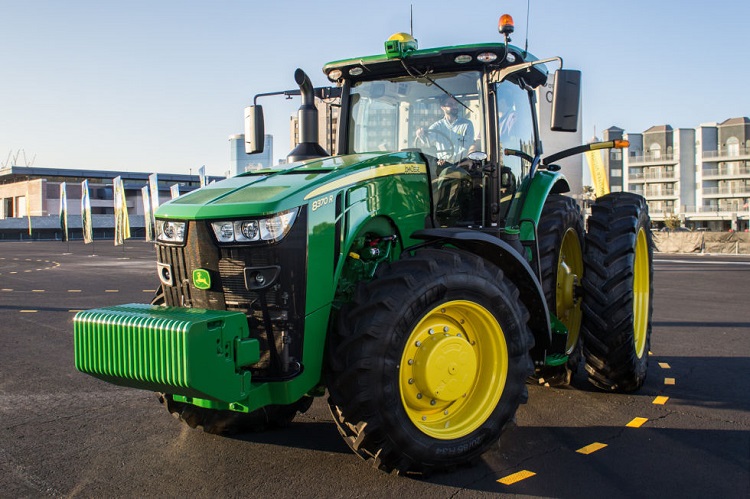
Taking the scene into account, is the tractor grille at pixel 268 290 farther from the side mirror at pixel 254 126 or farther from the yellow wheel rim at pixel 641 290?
the yellow wheel rim at pixel 641 290

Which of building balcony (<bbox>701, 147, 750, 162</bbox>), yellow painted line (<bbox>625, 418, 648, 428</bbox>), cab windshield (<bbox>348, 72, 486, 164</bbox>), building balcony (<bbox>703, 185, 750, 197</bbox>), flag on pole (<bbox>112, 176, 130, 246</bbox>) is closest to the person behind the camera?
yellow painted line (<bbox>625, 418, 648, 428</bbox>)

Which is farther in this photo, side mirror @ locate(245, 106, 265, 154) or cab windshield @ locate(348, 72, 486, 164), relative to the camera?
side mirror @ locate(245, 106, 265, 154)

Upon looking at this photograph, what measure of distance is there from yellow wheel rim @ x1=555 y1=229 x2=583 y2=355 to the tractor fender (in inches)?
Result: 36.7

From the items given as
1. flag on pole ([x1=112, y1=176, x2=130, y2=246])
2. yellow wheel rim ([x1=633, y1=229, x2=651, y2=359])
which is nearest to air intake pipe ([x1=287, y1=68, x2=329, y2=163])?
yellow wheel rim ([x1=633, y1=229, x2=651, y2=359])

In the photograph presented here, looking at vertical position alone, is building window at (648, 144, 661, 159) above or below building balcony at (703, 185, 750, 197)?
→ above

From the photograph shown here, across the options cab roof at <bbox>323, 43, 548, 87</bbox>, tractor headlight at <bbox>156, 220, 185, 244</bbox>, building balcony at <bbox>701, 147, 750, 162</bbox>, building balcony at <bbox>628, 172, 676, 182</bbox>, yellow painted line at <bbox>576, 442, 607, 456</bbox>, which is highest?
building balcony at <bbox>701, 147, 750, 162</bbox>

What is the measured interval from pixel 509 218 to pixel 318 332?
7.20ft

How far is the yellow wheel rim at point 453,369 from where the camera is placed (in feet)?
12.5

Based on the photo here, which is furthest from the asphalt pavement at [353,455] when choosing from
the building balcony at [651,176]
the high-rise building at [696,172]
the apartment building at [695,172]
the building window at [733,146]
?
the building balcony at [651,176]

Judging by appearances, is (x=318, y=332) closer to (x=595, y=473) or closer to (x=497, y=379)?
(x=497, y=379)

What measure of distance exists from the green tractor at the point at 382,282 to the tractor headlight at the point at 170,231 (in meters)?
0.03

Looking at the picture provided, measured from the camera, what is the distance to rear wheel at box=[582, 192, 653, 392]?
537cm

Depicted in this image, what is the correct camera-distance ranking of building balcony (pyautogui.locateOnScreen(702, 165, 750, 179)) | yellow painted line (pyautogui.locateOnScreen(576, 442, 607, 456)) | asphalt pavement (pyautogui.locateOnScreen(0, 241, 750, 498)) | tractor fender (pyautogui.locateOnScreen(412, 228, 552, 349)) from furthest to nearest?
building balcony (pyautogui.locateOnScreen(702, 165, 750, 179)), yellow painted line (pyautogui.locateOnScreen(576, 442, 607, 456)), tractor fender (pyautogui.locateOnScreen(412, 228, 552, 349)), asphalt pavement (pyautogui.locateOnScreen(0, 241, 750, 498))

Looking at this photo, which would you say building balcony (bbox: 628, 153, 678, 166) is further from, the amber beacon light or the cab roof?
the amber beacon light
